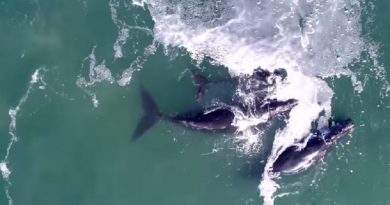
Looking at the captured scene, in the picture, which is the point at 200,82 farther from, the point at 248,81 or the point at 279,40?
the point at 279,40

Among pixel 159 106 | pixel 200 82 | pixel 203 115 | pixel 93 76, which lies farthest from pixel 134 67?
pixel 203 115

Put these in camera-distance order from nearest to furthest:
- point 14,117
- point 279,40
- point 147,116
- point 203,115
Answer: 1. point 203,115
2. point 147,116
3. point 14,117
4. point 279,40

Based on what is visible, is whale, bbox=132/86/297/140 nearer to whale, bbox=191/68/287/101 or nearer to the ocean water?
the ocean water

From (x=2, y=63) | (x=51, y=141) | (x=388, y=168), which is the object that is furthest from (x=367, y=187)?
(x=2, y=63)

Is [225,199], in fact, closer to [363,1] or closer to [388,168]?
[388,168]

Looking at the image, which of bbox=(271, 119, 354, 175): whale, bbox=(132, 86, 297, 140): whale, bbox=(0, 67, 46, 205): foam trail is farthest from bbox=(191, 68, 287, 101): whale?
bbox=(0, 67, 46, 205): foam trail
